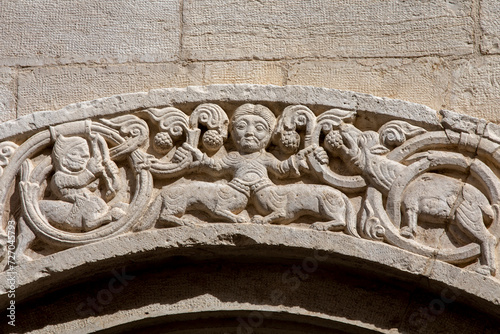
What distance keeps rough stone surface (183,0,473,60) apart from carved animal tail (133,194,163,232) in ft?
2.72

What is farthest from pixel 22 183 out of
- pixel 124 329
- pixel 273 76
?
pixel 273 76

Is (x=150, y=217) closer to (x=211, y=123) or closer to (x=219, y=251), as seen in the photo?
(x=219, y=251)

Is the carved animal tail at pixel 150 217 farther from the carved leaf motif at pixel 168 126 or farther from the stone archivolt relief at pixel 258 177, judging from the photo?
the carved leaf motif at pixel 168 126

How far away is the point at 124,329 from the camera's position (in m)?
4.20

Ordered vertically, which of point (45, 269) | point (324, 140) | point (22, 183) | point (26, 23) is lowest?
point (45, 269)

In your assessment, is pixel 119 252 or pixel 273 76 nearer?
pixel 119 252

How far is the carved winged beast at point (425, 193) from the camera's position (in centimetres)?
402

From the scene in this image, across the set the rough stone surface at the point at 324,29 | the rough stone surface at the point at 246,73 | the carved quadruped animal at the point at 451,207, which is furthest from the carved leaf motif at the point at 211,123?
the carved quadruped animal at the point at 451,207

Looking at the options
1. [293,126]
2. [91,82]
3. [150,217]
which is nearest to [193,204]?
[150,217]

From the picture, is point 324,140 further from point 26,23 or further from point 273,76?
point 26,23

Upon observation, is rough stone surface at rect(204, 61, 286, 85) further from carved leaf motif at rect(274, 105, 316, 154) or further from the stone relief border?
carved leaf motif at rect(274, 105, 316, 154)

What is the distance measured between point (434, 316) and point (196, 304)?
1079 mm

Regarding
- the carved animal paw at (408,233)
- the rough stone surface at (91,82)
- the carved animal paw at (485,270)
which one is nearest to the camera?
the carved animal paw at (485,270)

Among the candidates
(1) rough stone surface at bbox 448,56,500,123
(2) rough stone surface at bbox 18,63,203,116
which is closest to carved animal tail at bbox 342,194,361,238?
(1) rough stone surface at bbox 448,56,500,123
